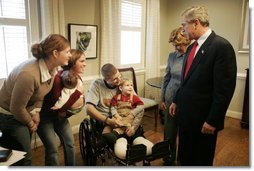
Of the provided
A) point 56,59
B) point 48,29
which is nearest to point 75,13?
point 48,29

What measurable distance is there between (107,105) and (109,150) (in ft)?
1.09

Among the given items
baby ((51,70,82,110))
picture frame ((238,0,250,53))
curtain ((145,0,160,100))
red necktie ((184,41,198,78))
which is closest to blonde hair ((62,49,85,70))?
baby ((51,70,82,110))

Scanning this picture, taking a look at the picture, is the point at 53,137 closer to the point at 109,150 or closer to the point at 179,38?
the point at 109,150

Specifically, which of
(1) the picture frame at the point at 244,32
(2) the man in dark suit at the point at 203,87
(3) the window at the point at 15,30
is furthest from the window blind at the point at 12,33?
(1) the picture frame at the point at 244,32

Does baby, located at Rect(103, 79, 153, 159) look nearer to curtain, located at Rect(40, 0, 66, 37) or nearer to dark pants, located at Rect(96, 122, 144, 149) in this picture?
dark pants, located at Rect(96, 122, 144, 149)

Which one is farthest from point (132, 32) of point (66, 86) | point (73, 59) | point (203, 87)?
point (203, 87)

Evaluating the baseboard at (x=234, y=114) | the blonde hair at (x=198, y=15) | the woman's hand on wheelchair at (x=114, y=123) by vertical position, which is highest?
the blonde hair at (x=198, y=15)

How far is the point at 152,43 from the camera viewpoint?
3418 millimetres

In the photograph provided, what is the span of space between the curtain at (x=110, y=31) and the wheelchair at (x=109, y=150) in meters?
1.21

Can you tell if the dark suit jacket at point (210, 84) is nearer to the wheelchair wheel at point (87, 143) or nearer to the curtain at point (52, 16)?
the wheelchair wheel at point (87, 143)

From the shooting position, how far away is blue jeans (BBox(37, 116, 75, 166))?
149 cm

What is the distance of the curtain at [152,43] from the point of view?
3.34 meters

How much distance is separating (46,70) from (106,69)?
48 centimetres

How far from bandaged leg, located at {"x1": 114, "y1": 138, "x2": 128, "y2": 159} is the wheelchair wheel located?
0.20 m
